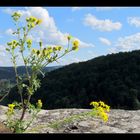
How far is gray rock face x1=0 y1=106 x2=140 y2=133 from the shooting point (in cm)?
320

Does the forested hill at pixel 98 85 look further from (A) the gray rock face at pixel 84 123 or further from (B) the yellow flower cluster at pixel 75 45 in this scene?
(B) the yellow flower cluster at pixel 75 45

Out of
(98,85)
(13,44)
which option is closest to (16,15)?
(13,44)

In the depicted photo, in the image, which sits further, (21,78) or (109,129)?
(109,129)

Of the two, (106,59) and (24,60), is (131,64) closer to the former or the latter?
(106,59)

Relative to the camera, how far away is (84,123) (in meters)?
3.46

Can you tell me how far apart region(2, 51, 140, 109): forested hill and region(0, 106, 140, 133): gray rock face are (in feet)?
138

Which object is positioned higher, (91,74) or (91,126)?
(91,126)

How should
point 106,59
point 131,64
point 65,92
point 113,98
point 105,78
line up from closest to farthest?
point 113,98, point 65,92, point 105,78, point 131,64, point 106,59

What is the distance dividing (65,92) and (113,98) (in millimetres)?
10318

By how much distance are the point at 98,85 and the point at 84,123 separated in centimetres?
5939

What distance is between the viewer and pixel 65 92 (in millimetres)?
63594

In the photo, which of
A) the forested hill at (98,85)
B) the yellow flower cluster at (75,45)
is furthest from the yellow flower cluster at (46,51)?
the forested hill at (98,85)

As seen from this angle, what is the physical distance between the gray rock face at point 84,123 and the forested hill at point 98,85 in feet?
138
